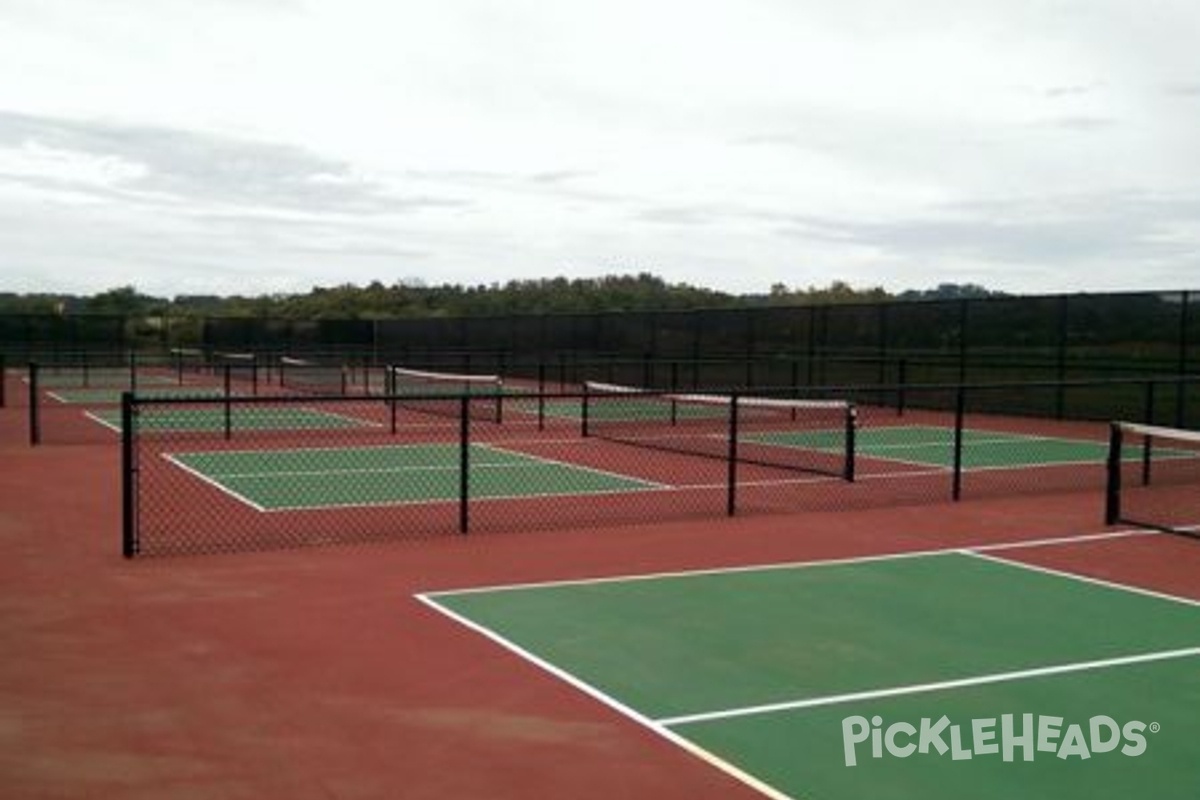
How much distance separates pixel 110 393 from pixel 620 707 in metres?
31.7

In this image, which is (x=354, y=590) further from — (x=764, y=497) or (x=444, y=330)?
(x=444, y=330)

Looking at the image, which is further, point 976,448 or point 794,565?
point 976,448

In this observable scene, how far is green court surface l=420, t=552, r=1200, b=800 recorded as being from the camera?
19.2ft

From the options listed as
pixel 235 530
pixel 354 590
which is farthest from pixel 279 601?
pixel 235 530

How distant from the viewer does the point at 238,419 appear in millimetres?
25875

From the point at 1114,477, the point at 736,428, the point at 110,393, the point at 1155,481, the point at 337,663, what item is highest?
the point at 736,428

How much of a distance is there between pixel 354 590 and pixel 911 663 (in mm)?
4051

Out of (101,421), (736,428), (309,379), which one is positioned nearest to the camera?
(736,428)

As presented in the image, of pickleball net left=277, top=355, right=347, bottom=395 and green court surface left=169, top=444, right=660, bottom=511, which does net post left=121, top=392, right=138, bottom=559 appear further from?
pickleball net left=277, top=355, right=347, bottom=395

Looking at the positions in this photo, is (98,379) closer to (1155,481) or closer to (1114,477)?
(1155,481)

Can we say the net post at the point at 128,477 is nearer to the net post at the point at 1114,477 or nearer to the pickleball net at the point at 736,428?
the pickleball net at the point at 736,428

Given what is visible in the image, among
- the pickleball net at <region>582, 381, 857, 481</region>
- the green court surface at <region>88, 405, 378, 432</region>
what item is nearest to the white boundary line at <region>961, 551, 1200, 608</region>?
the pickleball net at <region>582, 381, 857, 481</region>

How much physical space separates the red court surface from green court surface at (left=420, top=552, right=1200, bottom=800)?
35cm

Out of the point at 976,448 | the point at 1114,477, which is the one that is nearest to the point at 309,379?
the point at 976,448
